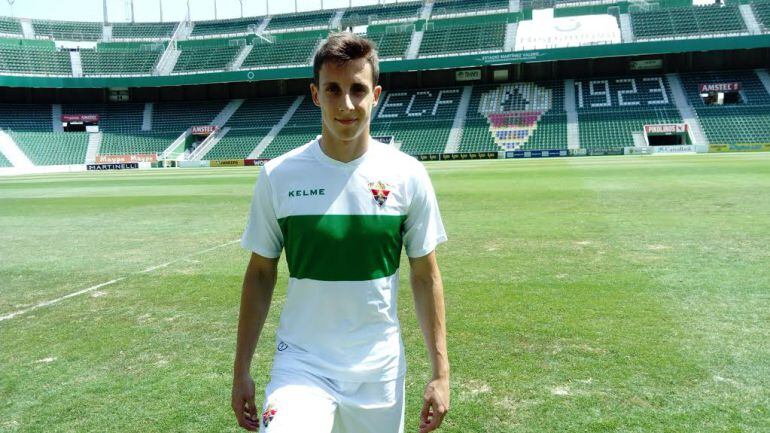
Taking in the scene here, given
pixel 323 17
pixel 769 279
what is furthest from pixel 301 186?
pixel 323 17

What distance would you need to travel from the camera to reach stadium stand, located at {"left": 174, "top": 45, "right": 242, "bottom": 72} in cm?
6644

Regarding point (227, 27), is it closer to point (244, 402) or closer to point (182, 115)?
point (182, 115)

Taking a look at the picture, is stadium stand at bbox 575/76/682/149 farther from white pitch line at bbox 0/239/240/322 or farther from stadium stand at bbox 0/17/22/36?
stadium stand at bbox 0/17/22/36

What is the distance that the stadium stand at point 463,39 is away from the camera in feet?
196

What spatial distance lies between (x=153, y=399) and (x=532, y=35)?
6044 centimetres

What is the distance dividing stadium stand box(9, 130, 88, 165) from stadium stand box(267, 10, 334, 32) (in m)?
27.0

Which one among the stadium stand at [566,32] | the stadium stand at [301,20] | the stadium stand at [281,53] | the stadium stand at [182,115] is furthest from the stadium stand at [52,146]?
the stadium stand at [566,32]

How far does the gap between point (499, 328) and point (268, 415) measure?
3775mm

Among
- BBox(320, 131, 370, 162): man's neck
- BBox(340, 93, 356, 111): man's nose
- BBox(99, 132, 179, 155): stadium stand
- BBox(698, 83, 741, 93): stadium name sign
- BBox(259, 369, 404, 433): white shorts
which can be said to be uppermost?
BBox(698, 83, 741, 93): stadium name sign

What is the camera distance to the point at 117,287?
25.9 feet

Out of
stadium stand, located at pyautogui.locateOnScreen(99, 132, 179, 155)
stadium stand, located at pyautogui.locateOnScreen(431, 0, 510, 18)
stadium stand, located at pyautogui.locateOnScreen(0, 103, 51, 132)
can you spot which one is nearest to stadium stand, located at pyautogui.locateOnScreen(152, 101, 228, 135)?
stadium stand, located at pyautogui.locateOnScreen(99, 132, 179, 155)

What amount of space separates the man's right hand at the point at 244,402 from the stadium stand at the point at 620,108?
49.5 meters

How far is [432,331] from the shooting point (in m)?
2.64

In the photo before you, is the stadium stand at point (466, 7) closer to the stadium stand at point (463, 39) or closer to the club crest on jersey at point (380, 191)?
the stadium stand at point (463, 39)
